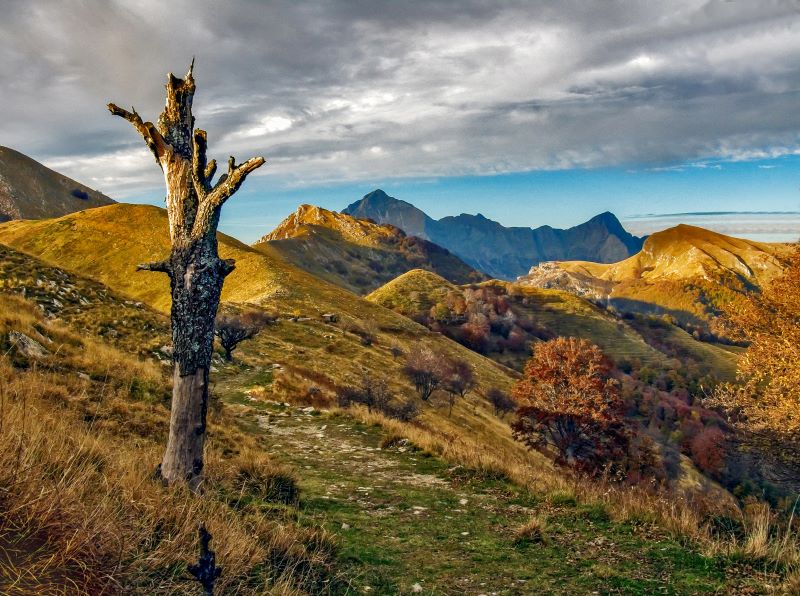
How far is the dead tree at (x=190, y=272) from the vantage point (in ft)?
22.8

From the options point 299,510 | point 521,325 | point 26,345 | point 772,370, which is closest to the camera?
point 299,510

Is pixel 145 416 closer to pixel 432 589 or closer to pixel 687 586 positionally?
pixel 432 589

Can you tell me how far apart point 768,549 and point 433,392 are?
4327 cm

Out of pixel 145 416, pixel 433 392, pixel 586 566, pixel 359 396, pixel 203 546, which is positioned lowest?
pixel 433 392

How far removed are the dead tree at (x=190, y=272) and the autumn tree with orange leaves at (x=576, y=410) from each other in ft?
98.2

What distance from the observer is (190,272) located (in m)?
6.96

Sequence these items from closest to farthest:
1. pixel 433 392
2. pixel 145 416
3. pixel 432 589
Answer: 1. pixel 432 589
2. pixel 145 416
3. pixel 433 392

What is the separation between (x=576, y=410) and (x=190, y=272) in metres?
32.3

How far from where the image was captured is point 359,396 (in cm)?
2855

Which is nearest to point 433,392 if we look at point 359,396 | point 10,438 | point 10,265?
point 359,396

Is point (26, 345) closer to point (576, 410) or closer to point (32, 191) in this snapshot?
point (576, 410)

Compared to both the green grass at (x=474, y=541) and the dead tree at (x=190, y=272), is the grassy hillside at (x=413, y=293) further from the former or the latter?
the dead tree at (x=190, y=272)

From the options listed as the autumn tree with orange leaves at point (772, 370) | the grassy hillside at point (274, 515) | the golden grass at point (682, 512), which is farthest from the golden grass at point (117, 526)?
the autumn tree with orange leaves at point (772, 370)

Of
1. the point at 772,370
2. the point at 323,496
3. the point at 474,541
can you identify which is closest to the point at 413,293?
the point at 772,370
